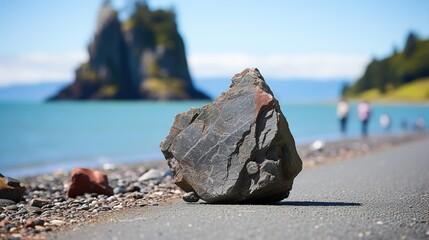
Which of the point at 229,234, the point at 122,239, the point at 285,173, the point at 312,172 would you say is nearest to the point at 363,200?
the point at 285,173

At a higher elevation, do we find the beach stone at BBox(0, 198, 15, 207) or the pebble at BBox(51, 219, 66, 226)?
the beach stone at BBox(0, 198, 15, 207)

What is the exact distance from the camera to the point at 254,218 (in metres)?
8.94

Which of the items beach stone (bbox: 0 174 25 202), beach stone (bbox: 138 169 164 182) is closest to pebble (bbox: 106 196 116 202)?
beach stone (bbox: 0 174 25 202)

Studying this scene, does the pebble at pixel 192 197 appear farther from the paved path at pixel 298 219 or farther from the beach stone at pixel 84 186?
the beach stone at pixel 84 186

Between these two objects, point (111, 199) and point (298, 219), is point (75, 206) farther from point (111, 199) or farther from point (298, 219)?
point (298, 219)

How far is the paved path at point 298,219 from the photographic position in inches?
318

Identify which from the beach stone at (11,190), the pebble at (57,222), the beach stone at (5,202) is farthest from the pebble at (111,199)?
the pebble at (57,222)

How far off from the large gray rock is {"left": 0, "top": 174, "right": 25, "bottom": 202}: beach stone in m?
4.10

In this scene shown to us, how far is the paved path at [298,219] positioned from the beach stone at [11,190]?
3.76 metres

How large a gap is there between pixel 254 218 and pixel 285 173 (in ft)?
6.32

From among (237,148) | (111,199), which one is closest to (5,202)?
(111,199)

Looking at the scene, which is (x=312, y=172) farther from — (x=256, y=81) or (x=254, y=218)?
(x=254, y=218)

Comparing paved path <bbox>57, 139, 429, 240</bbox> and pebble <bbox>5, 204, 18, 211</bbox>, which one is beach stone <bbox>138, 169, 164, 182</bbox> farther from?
pebble <bbox>5, 204, 18, 211</bbox>

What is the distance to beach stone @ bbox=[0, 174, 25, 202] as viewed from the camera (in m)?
12.8
